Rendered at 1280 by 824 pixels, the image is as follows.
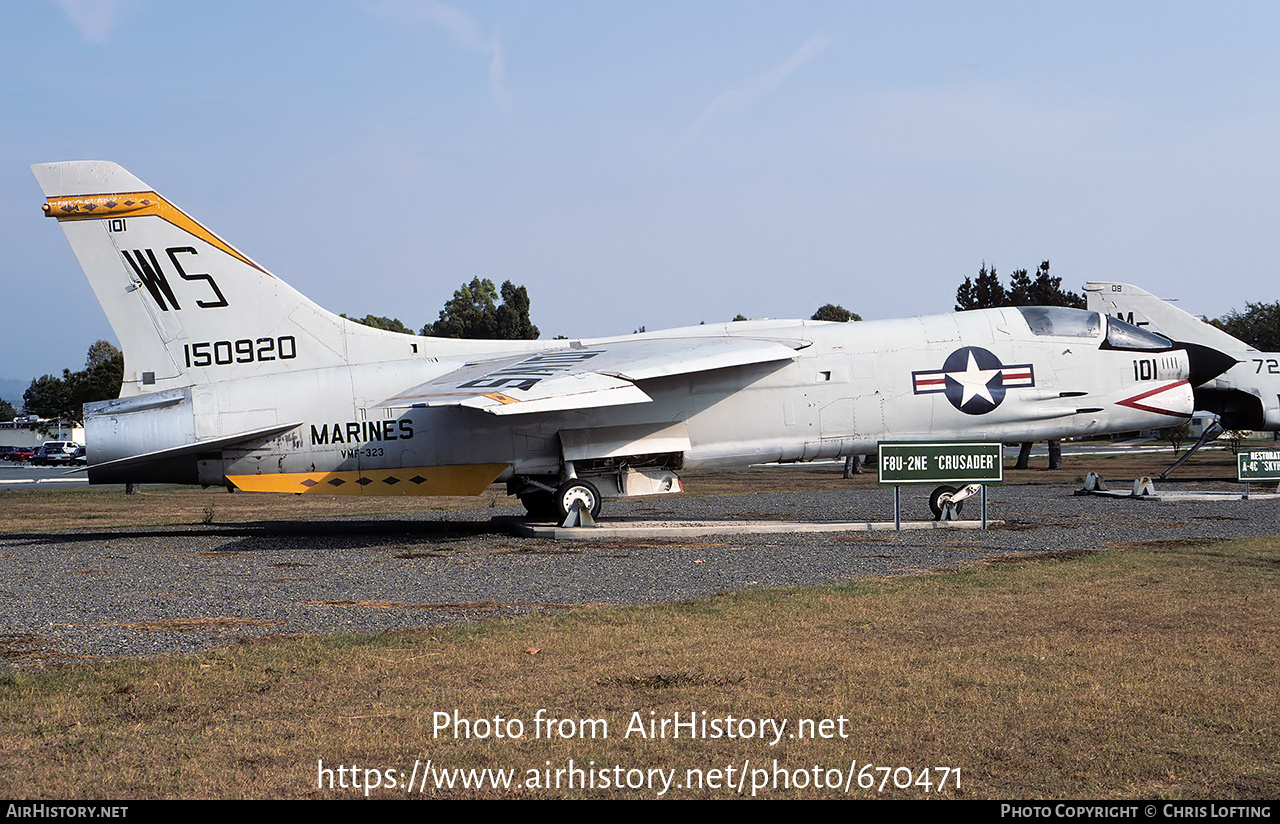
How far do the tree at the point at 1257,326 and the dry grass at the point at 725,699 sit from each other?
248 ft

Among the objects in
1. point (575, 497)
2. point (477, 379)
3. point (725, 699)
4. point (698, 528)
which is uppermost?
point (477, 379)

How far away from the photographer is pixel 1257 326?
83.1m

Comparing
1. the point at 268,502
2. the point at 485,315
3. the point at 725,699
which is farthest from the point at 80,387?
the point at 725,699

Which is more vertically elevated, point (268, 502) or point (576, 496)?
point (576, 496)

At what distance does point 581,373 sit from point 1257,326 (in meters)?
84.7

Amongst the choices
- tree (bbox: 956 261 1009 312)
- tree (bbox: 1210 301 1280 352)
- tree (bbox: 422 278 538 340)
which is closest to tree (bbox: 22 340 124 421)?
tree (bbox: 422 278 538 340)

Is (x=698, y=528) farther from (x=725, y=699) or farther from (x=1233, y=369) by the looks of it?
(x=1233, y=369)

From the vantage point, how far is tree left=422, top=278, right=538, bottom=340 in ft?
264

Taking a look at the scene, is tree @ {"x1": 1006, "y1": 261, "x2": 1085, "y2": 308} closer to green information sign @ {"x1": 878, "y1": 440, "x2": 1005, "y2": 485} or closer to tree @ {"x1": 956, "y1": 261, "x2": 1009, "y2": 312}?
tree @ {"x1": 956, "y1": 261, "x2": 1009, "y2": 312}

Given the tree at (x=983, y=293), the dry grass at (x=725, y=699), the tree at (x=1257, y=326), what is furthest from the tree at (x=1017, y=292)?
the dry grass at (x=725, y=699)

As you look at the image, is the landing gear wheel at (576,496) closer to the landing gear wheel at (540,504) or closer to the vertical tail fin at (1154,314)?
the landing gear wheel at (540,504)

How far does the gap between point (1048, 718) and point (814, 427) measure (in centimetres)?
1139

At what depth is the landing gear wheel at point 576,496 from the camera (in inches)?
653

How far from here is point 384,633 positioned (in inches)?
327
